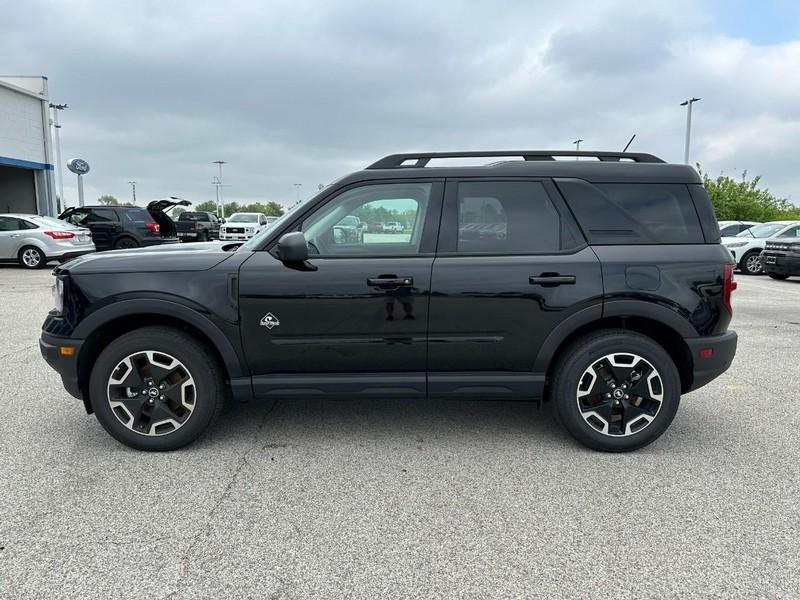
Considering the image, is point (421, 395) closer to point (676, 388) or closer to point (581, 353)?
point (581, 353)

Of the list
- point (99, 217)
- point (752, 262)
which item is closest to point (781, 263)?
point (752, 262)

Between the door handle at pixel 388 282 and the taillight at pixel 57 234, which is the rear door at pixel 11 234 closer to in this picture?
the taillight at pixel 57 234

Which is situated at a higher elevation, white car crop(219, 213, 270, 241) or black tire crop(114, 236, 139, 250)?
white car crop(219, 213, 270, 241)

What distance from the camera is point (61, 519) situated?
8.77ft

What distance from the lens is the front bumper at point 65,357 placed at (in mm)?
3359

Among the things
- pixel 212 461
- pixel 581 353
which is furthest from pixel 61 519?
pixel 581 353

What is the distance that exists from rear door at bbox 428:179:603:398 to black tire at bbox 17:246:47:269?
1484 cm

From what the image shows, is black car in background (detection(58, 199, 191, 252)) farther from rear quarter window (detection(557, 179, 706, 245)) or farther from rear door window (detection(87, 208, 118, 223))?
rear quarter window (detection(557, 179, 706, 245))

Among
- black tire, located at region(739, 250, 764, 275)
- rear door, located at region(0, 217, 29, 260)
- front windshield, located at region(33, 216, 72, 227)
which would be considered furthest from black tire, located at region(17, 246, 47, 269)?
black tire, located at region(739, 250, 764, 275)

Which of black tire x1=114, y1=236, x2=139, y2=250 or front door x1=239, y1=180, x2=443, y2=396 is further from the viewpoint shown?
black tire x1=114, y1=236, x2=139, y2=250

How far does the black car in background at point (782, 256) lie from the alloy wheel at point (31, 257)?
63.1 ft

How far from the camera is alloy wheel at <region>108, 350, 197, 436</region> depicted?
3377 millimetres

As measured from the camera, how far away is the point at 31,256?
14547 millimetres

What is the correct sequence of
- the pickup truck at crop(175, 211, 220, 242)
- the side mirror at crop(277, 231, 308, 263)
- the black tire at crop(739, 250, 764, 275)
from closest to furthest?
1. the side mirror at crop(277, 231, 308, 263)
2. the black tire at crop(739, 250, 764, 275)
3. the pickup truck at crop(175, 211, 220, 242)
